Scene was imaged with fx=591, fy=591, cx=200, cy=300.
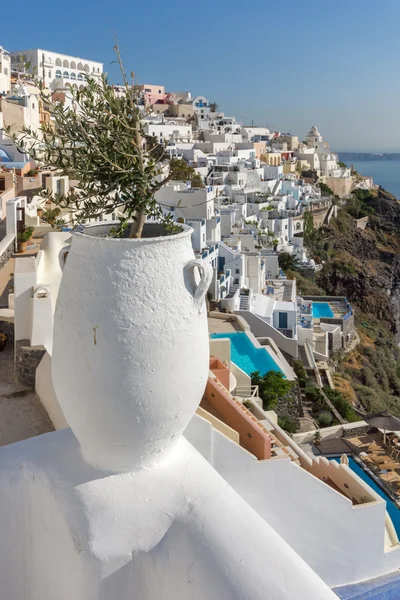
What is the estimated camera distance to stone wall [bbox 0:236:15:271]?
1016 centimetres

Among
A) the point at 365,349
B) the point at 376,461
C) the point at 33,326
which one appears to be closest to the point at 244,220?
the point at 365,349

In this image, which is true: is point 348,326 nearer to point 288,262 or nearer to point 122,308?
point 288,262

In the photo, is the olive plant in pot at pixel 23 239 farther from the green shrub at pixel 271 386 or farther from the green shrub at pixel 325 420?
the green shrub at pixel 325 420

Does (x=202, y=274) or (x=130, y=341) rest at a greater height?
(x=202, y=274)

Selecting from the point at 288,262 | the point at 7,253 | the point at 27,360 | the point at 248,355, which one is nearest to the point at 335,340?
the point at 288,262

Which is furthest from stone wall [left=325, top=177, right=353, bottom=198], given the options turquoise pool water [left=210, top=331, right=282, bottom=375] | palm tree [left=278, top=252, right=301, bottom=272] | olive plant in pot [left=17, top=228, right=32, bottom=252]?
→ olive plant in pot [left=17, top=228, right=32, bottom=252]

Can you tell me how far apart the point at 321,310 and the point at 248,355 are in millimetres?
13732

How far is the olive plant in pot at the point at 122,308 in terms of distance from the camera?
2.55 meters

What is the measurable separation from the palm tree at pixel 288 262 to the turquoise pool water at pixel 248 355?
57.8 ft

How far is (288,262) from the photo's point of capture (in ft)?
109

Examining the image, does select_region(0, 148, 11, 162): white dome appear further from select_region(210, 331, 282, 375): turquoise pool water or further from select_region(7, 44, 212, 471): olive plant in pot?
select_region(7, 44, 212, 471): olive plant in pot

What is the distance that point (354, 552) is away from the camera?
602 centimetres

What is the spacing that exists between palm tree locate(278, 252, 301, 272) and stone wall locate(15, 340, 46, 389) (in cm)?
2748

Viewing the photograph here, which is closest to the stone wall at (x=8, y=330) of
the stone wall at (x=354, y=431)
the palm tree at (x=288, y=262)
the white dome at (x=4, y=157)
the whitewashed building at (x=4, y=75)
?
the stone wall at (x=354, y=431)
